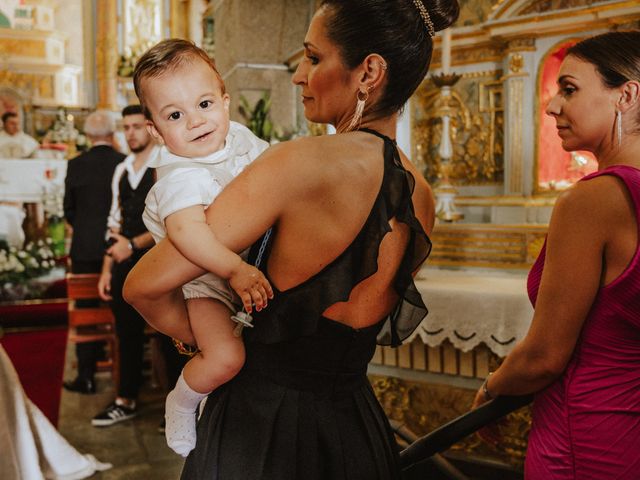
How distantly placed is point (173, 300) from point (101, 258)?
146 inches

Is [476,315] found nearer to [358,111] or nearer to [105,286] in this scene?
[358,111]

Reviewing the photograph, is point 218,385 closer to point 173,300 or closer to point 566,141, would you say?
point 173,300

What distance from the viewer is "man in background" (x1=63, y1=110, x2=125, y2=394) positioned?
4.63 meters

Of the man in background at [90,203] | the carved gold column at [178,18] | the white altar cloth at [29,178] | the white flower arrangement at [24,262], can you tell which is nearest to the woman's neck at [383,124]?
the man in background at [90,203]

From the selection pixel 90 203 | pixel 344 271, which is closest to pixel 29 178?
pixel 90 203

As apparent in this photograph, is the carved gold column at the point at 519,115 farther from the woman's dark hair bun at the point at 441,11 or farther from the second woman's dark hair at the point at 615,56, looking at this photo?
the woman's dark hair bun at the point at 441,11

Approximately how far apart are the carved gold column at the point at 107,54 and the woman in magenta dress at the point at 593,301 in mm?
12637

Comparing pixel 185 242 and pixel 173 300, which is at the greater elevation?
pixel 185 242

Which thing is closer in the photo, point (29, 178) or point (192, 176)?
point (192, 176)

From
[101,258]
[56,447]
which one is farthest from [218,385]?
[101,258]

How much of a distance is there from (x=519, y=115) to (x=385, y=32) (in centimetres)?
266

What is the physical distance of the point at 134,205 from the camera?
3.78 meters

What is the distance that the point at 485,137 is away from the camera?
12.4ft

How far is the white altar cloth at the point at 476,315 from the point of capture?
109 inches
